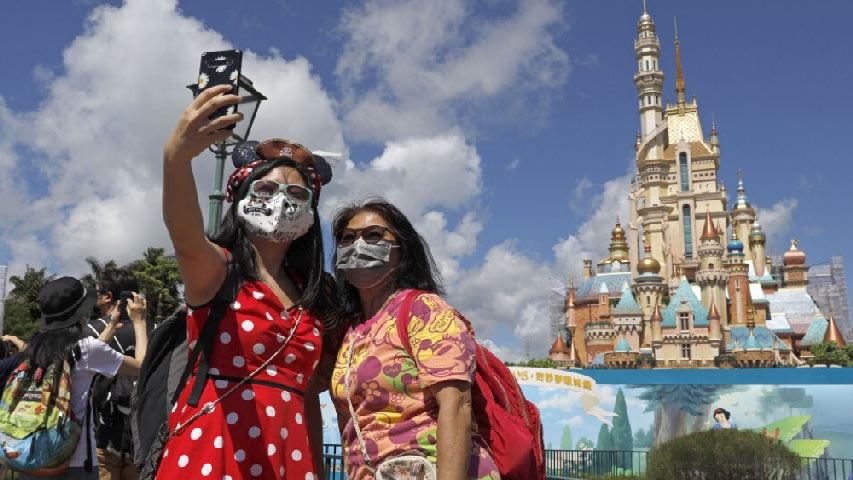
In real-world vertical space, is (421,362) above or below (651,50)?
below

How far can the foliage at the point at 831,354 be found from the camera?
45000mm

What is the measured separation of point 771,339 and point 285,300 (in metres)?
47.3

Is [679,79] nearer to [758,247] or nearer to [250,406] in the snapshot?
[758,247]

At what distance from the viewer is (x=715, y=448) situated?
1041 centimetres

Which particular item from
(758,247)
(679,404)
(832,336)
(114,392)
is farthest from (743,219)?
(114,392)

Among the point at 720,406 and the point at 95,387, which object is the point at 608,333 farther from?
the point at 95,387

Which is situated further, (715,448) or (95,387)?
(715,448)

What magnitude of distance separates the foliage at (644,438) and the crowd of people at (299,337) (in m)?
17.0

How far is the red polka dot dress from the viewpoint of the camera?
209 centimetres

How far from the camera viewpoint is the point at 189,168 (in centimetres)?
191

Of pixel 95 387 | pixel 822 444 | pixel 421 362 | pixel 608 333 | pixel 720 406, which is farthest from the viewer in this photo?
pixel 608 333

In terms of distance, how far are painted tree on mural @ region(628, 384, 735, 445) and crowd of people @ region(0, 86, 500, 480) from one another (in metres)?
17.3

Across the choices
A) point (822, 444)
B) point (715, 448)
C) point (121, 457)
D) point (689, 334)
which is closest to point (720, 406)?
point (822, 444)

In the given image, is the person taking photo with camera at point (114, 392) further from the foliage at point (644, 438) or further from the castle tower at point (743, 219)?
the castle tower at point (743, 219)
